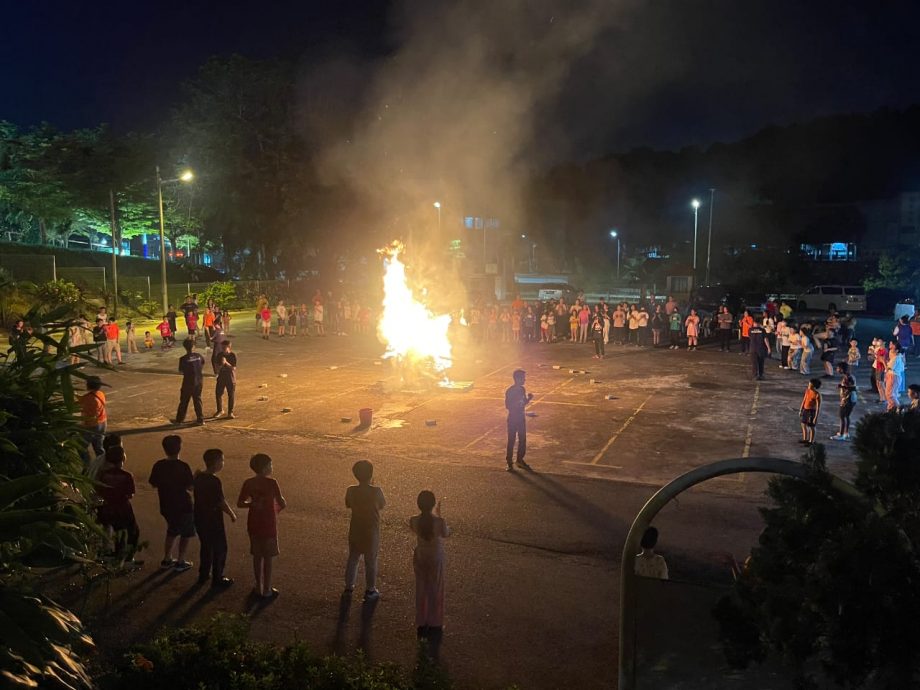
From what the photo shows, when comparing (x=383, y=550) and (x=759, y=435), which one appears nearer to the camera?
(x=383, y=550)

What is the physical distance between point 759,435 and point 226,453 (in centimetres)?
894

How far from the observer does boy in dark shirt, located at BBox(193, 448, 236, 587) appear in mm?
→ 6664

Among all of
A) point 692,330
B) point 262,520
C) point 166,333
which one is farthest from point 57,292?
point 262,520

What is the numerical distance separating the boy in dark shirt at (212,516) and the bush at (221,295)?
3292 centimetres

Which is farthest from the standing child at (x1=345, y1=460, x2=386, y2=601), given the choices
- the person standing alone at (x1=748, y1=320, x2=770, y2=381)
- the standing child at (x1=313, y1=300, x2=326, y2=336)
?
the standing child at (x1=313, y1=300, x2=326, y2=336)

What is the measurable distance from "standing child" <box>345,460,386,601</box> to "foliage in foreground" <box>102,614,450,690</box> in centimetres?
137

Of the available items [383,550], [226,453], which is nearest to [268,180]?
[226,453]

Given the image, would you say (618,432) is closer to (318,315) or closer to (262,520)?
(262,520)

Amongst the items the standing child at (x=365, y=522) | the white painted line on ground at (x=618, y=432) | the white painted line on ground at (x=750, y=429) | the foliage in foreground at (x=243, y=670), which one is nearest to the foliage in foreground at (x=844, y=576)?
the foliage in foreground at (x=243, y=670)

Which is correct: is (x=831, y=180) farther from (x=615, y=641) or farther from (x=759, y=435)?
(x=615, y=641)

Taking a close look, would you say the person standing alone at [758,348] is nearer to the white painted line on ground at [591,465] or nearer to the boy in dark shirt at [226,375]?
the white painted line on ground at [591,465]

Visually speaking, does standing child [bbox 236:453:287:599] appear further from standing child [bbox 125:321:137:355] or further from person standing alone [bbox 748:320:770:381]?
standing child [bbox 125:321:137:355]

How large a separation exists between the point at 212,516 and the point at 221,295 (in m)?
34.4

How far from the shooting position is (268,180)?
A: 45.5m
